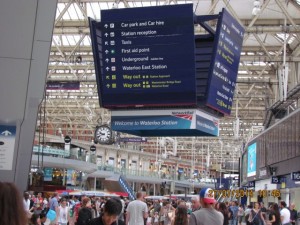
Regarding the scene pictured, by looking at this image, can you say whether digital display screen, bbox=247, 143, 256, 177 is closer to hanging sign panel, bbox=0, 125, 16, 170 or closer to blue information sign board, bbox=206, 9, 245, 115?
blue information sign board, bbox=206, 9, 245, 115

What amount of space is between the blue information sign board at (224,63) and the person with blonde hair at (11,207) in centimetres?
687

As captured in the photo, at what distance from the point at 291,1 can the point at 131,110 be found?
13166 mm

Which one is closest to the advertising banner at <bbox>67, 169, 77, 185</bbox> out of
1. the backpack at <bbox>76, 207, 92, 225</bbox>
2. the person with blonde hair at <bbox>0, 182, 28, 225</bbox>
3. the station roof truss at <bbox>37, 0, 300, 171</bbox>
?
the station roof truss at <bbox>37, 0, 300, 171</bbox>

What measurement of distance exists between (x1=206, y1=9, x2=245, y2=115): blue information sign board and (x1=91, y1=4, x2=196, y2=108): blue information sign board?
449mm

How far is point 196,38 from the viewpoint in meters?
9.46

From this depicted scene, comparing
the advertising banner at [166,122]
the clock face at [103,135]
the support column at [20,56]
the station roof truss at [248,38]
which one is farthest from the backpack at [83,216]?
the clock face at [103,135]

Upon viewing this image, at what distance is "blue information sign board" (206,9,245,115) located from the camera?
934 cm

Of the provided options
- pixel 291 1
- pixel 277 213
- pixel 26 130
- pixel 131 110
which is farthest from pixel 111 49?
pixel 291 1

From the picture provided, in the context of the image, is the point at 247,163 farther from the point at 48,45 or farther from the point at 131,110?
the point at 48,45

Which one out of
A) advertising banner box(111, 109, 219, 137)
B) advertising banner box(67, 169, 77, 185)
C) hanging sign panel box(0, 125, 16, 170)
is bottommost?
hanging sign panel box(0, 125, 16, 170)

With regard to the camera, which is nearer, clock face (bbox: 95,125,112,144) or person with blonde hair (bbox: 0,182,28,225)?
person with blonde hair (bbox: 0,182,28,225)

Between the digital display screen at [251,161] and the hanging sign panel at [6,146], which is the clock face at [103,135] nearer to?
the digital display screen at [251,161]

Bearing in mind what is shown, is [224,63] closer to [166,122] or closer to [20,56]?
[166,122]

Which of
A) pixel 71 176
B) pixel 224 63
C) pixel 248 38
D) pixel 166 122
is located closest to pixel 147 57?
pixel 166 122
